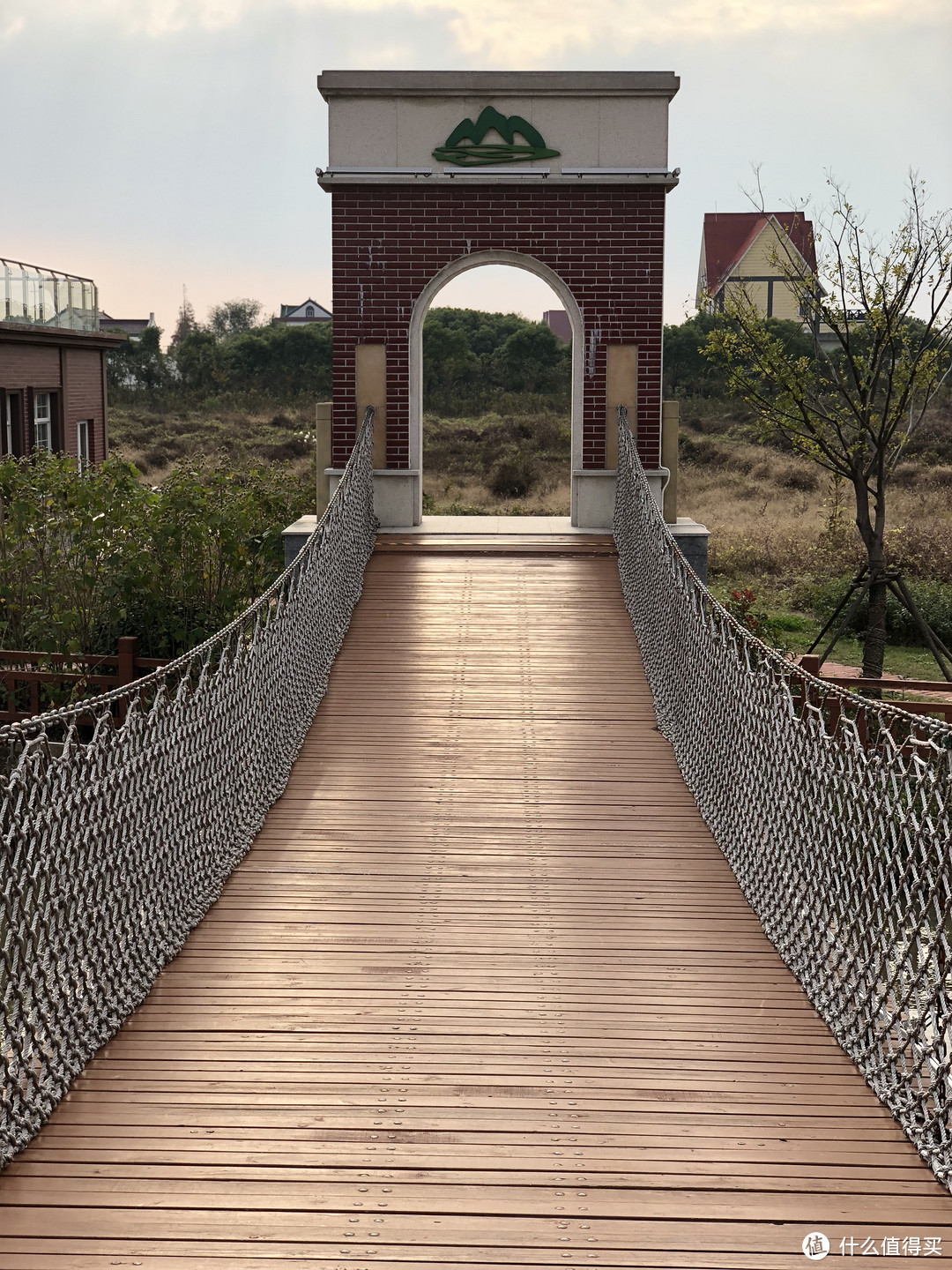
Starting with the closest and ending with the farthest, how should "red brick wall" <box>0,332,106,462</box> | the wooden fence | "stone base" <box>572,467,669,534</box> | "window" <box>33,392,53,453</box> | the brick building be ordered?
the wooden fence → the brick building → "stone base" <box>572,467,669,534</box> → "red brick wall" <box>0,332,106,462</box> → "window" <box>33,392,53,453</box>

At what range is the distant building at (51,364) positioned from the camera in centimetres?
1802

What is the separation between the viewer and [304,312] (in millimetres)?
81500

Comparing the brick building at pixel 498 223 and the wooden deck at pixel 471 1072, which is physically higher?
the brick building at pixel 498 223

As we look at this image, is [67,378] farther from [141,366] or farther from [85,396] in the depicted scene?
[141,366]

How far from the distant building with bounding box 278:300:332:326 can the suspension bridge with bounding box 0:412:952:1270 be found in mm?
75509

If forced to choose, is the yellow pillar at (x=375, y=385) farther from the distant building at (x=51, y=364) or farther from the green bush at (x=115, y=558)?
the distant building at (x=51, y=364)

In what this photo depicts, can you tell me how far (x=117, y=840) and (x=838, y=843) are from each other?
2715 mm

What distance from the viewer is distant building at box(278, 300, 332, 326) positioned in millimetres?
80188

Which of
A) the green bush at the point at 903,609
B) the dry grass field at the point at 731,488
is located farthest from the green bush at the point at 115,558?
the green bush at the point at 903,609

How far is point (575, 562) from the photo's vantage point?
1158cm

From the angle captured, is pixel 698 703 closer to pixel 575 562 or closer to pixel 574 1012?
pixel 574 1012

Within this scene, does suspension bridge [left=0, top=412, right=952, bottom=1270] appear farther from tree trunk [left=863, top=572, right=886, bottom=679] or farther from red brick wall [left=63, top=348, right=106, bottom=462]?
red brick wall [left=63, top=348, right=106, bottom=462]

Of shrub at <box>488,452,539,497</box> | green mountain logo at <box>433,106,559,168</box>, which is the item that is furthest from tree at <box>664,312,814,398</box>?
green mountain logo at <box>433,106,559,168</box>

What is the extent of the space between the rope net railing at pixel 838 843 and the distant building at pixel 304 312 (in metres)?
75.2
